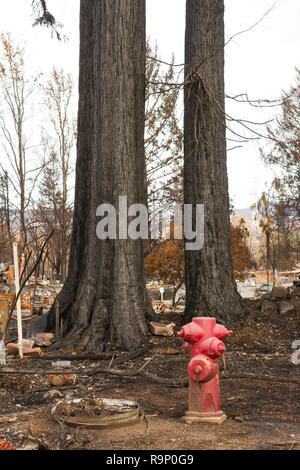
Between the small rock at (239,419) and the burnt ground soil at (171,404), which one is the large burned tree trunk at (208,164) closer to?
the burnt ground soil at (171,404)

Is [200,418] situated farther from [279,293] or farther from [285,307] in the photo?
[279,293]

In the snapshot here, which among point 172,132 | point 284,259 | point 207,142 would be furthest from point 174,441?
point 284,259

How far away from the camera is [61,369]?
6.23 m

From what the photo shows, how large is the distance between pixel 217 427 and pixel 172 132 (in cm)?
1704

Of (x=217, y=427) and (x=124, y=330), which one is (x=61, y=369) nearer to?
(x=124, y=330)

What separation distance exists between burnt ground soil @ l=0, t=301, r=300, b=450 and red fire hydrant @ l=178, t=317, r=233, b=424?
0.09 metres

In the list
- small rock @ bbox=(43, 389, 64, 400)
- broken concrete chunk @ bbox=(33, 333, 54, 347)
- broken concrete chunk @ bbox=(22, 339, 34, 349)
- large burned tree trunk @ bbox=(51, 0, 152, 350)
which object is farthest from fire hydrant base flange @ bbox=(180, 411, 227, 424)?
broken concrete chunk @ bbox=(33, 333, 54, 347)

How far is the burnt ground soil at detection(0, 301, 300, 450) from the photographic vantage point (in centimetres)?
354

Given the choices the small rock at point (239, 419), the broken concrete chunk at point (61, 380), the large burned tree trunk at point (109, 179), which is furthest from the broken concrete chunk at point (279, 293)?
the small rock at point (239, 419)

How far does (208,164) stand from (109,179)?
5.98 feet

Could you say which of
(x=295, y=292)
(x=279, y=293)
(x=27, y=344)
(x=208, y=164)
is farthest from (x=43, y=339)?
(x=295, y=292)

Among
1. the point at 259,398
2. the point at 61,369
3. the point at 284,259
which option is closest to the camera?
the point at 259,398

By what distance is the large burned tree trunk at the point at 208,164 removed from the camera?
864 centimetres

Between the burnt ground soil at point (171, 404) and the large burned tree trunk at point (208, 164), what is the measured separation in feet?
2.71
